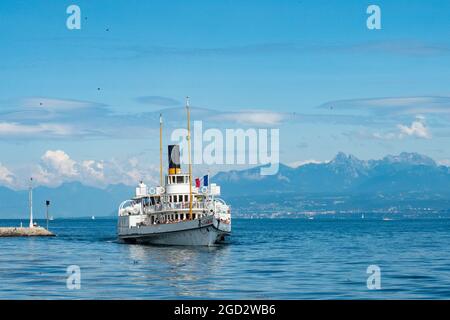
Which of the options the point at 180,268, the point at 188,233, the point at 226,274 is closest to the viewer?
the point at 226,274

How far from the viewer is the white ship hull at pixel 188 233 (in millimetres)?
89562

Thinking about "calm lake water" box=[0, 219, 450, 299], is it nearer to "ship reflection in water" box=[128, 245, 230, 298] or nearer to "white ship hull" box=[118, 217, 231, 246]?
"ship reflection in water" box=[128, 245, 230, 298]

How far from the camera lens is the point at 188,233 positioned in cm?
9119

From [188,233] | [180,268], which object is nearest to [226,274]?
[180,268]

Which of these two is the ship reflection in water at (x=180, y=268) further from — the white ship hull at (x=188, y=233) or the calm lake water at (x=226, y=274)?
the white ship hull at (x=188, y=233)

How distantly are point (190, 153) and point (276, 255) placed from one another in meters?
19.9

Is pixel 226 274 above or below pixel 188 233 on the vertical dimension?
below

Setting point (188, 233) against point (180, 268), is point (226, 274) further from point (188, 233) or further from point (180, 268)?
point (188, 233)

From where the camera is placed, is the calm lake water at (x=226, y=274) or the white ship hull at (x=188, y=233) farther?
the white ship hull at (x=188, y=233)

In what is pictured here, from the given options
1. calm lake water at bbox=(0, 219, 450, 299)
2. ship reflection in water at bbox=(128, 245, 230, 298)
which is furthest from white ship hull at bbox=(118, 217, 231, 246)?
calm lake water at bbox=(0, 219, 450, 299)

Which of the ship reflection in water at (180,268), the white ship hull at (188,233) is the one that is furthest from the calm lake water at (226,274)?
the white ship hull at (188,233)
